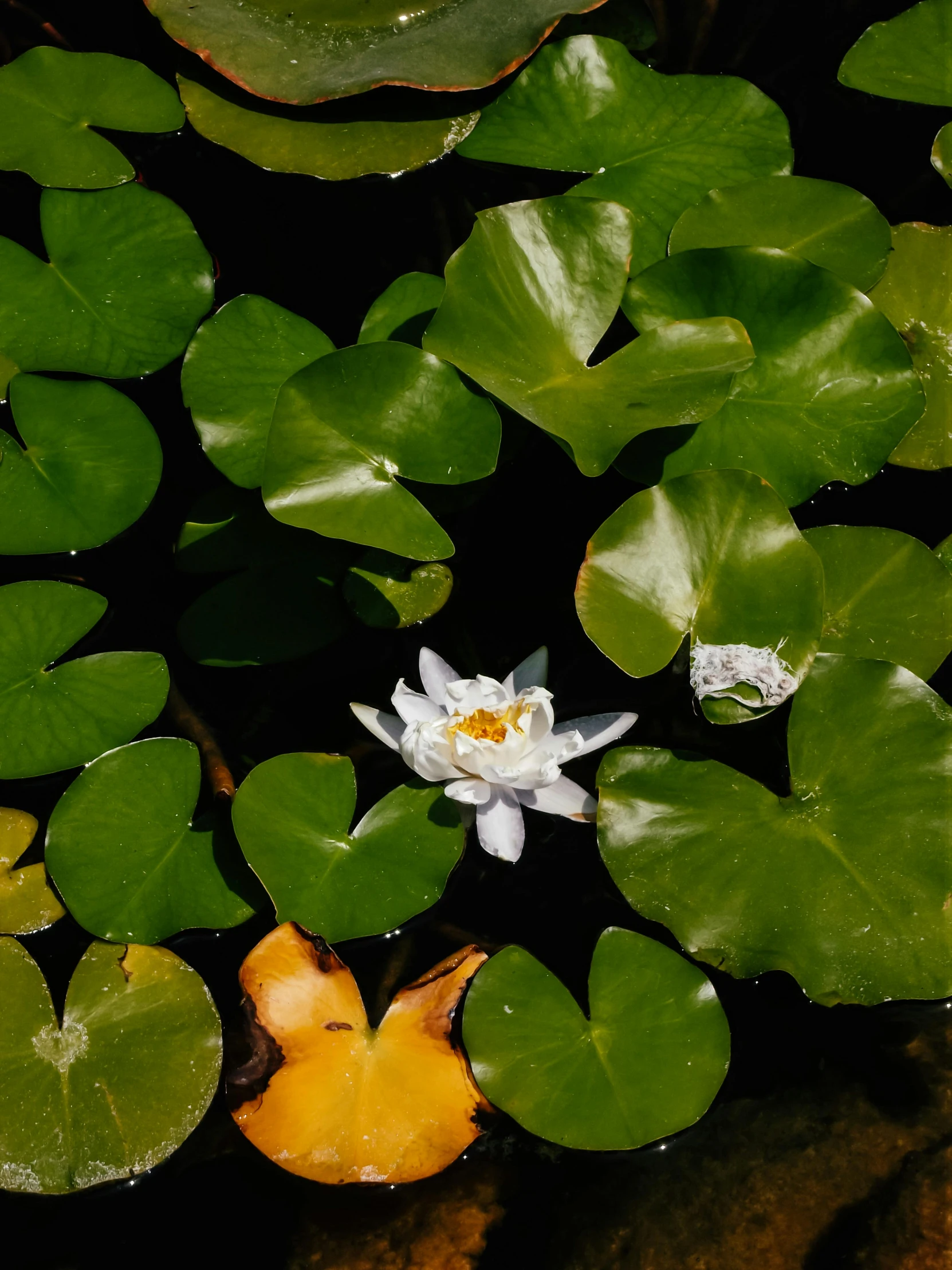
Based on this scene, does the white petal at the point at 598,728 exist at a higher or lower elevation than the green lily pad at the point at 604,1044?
higher

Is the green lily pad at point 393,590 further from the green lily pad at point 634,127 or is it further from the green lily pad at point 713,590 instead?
the green lily pad at point 634,127

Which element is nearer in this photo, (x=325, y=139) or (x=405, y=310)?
(x=405, y=310)

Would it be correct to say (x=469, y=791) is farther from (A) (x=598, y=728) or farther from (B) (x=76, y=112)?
(B) (x=76, y=112)

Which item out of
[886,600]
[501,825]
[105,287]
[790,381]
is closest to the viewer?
[501,825]

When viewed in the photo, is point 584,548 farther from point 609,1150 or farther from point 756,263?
point 609,1150

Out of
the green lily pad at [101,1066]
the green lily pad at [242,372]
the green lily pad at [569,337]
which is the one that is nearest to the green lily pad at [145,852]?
the green lily pad at [101,1066]

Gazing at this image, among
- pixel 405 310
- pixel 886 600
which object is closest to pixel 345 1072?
pixel 886 600
